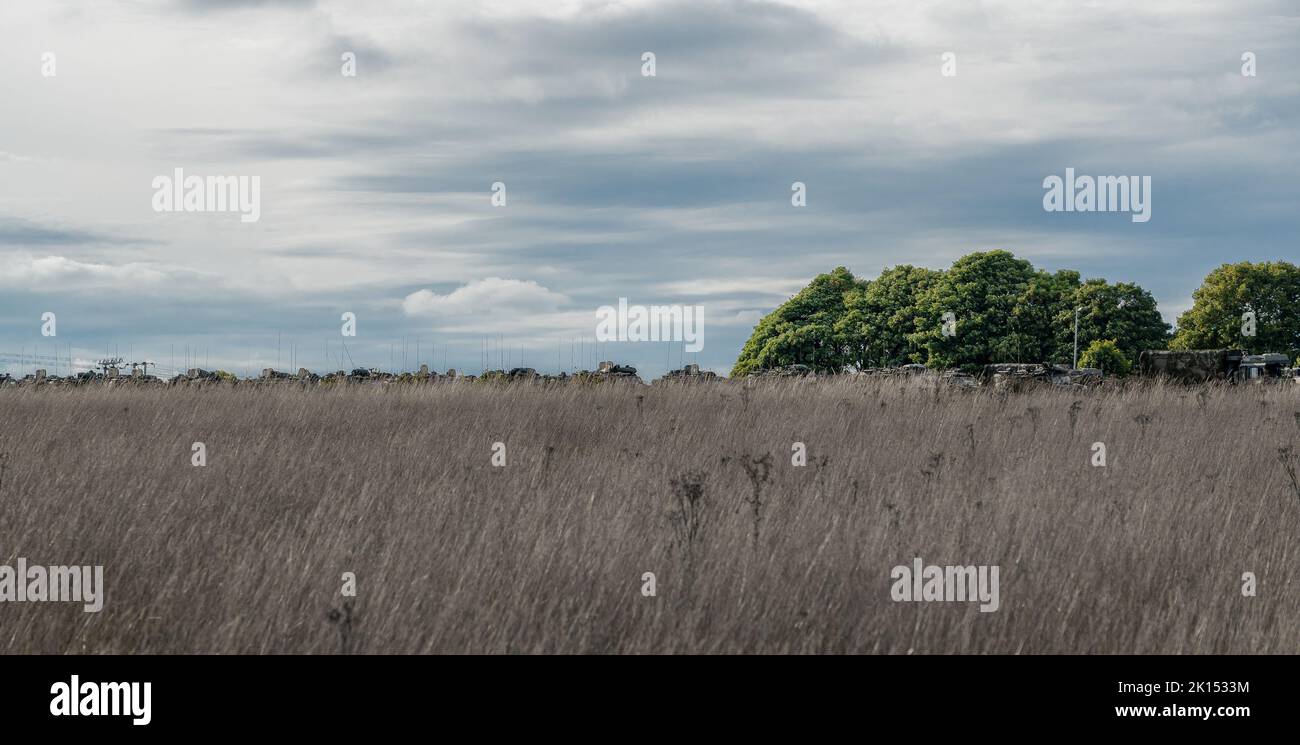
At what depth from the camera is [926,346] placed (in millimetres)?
53969

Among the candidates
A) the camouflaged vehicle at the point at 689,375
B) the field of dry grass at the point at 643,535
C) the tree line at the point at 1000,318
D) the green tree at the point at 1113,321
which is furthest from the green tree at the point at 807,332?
the field of dry grass at the point at 643,535

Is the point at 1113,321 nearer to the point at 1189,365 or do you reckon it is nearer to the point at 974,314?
the point at 974,314

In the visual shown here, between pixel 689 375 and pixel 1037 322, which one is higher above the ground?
pixel 1037 322

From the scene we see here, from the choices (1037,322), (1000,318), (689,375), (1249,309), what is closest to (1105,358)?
(1037,322)

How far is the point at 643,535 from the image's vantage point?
657 cm

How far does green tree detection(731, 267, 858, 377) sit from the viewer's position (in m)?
58.7

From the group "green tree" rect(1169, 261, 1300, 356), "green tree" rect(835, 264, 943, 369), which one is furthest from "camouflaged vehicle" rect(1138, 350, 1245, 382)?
"green tree" rect(1169, 261, 1300, 356)

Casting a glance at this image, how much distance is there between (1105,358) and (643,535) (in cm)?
5015

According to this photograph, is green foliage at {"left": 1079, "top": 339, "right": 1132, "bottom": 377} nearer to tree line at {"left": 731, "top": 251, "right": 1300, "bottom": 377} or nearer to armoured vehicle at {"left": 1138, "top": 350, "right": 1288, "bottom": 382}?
tree line at {"left": 731, "top": 251, "right": 1300, "bottom": 377}

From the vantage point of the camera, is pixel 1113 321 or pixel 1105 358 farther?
pixel 1113 321
